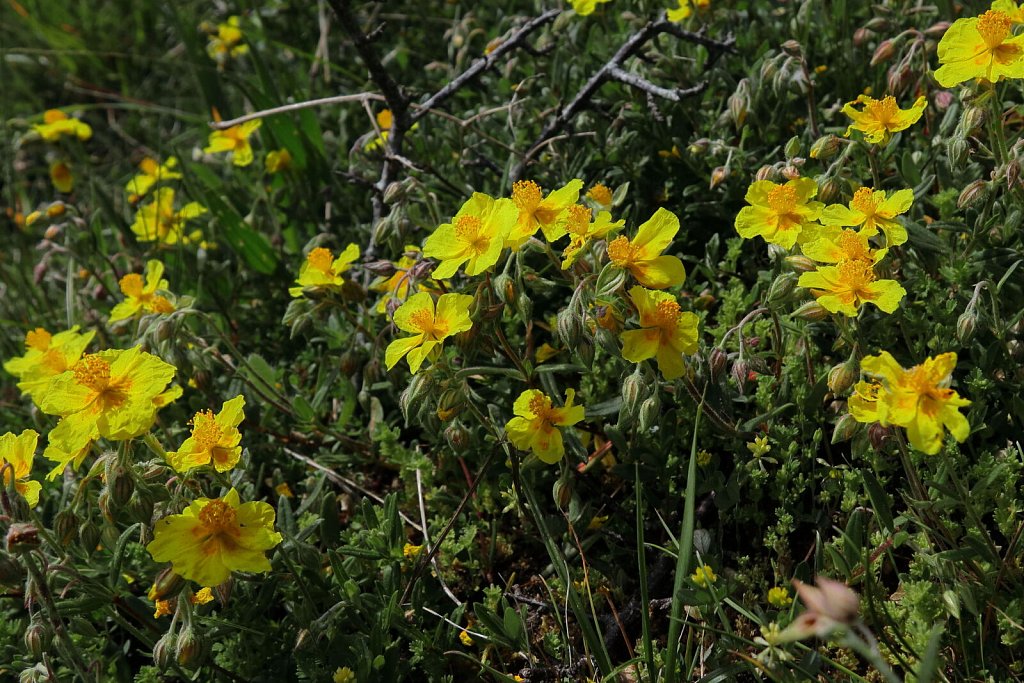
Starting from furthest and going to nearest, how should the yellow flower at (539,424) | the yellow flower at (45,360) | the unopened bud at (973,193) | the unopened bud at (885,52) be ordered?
the unopened bud at (885,52) < the yellow flower at (45,360) < the unopened bud at (973,193) < the yellow flower at (539,424)

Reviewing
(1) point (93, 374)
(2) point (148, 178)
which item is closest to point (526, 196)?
(1) point (93, 374)

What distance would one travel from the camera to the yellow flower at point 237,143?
3734 mm

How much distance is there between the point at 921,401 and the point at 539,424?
0.76m

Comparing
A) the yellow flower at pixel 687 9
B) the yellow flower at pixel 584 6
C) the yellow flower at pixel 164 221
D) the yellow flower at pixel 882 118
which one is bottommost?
the yellow flower at pixel 164 221

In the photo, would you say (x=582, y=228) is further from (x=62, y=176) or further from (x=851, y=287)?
(x=62, y=176)

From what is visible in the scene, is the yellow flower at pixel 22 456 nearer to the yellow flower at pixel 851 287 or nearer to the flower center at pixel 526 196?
the flower center at pixel 526 196

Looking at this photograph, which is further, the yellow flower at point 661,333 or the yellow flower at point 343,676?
the yellow flower at point 343,676

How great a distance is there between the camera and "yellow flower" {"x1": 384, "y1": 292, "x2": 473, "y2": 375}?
6.64 feet

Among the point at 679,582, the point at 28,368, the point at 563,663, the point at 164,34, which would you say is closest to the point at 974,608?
the point at 679,582

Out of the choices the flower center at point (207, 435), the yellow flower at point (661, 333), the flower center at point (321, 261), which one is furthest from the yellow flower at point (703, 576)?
the flower center at point (321, 261)

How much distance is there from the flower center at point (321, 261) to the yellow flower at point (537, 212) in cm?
73

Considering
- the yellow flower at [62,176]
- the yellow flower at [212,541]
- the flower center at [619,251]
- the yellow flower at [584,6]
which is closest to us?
the yellow flower at [212,541]

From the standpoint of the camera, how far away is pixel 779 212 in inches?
86.2

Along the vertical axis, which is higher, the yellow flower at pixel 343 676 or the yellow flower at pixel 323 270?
the yellow flower at pixel 323 270
